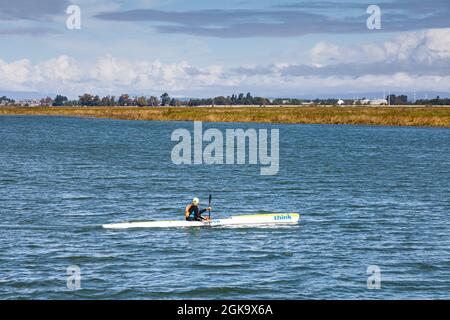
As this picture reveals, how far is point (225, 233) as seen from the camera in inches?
1452

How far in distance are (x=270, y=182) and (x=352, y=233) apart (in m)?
22.8

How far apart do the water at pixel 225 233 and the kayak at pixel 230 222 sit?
639 mm

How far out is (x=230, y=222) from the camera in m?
38.3

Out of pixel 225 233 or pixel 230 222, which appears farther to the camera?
pixel 230 222

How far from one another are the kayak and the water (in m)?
0.64

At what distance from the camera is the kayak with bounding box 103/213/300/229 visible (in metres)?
37.5

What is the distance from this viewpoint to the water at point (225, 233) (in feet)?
90.3

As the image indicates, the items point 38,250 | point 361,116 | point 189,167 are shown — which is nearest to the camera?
point 38,250

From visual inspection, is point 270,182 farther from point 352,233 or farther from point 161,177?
point 352,233

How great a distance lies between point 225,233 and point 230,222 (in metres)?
1.51

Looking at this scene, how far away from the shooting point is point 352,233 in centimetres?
3703

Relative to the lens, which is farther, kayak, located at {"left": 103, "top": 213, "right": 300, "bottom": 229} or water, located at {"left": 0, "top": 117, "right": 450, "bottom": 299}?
kayak, located at {"left": 103, "top": 213, "right": 300, "bottom": 229}

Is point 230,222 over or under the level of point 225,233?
over
